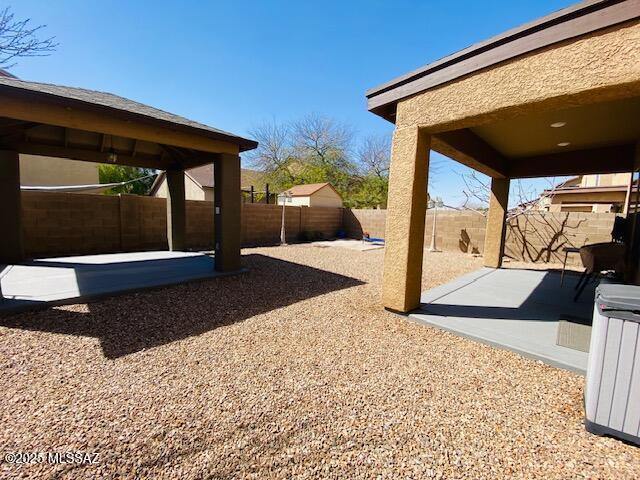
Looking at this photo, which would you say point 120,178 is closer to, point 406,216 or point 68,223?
point 68,223

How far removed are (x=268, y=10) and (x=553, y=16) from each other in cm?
766

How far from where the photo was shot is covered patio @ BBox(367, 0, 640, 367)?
2.51 meters

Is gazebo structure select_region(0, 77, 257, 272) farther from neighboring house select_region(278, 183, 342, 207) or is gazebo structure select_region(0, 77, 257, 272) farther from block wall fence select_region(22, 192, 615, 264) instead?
neighboring house select_region(278, 183, 342, 207)

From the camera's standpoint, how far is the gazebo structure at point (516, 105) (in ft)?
8.18

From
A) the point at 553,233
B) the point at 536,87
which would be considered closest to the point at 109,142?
the point at 536,87

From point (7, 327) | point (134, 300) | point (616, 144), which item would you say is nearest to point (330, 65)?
point (616, 144)

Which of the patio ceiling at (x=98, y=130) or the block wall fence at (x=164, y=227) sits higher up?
the patio ceiling at (x=98, y=130)

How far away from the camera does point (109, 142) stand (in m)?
7.21

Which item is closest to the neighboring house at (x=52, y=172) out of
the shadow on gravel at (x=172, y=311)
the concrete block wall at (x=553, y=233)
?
the shadow on gravel at (x=172, y=311)

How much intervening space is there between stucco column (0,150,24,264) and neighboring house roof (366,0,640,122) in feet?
27.2

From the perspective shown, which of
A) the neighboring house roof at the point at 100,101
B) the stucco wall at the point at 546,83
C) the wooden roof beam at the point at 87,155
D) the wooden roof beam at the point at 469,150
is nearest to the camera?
the stucco wall at the point at 546,83

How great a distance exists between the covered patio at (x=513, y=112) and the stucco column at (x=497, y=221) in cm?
127

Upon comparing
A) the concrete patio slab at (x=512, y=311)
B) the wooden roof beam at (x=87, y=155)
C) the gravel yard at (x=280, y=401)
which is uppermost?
the wooden roof beam at (x=87, y=155)

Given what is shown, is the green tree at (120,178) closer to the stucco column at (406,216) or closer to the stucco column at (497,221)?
the stucco column at (406,216)
